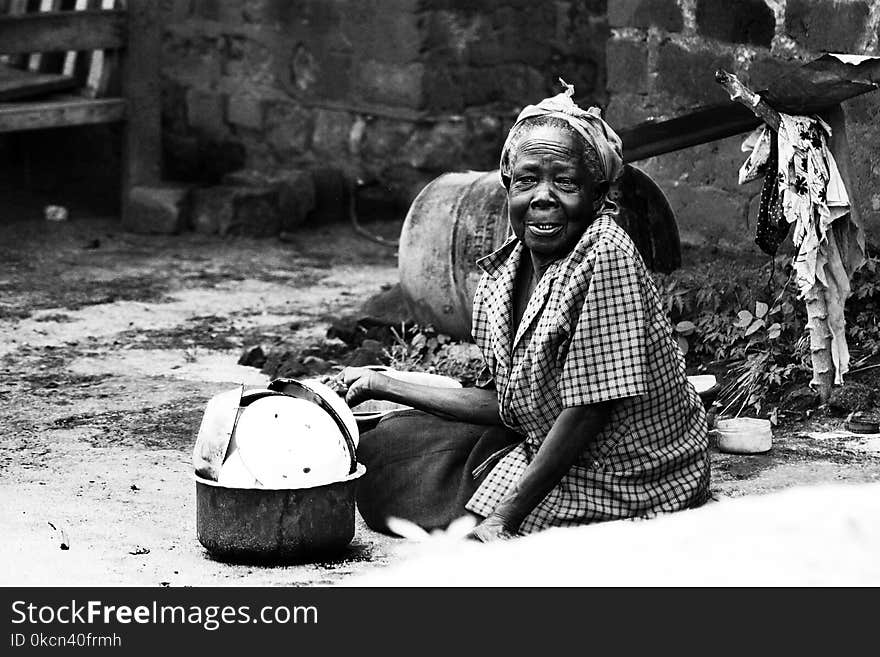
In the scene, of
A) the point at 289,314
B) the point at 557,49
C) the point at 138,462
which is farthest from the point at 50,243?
the point at 138,462

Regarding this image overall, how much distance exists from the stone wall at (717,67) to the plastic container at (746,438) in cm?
131

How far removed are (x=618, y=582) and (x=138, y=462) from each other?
315 cm

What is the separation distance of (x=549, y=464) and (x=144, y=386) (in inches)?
108

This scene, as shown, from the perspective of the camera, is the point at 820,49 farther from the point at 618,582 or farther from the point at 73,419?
the point at 618,582

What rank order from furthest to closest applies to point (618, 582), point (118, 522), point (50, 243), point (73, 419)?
point (50, 243), point (73, 419), point (118, 522), point (618, 582)

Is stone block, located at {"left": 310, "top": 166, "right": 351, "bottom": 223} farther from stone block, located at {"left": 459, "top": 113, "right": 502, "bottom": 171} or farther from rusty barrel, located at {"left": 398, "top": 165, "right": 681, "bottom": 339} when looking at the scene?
rusty barrel, located at {"left": 398, "top": 165, "right": 681, "bottom": 339}

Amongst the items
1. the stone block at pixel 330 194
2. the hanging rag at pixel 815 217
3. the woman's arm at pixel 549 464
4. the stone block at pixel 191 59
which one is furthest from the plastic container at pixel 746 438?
the stone block at pixel 191 59

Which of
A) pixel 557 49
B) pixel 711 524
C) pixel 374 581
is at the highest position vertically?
pixel 557 49

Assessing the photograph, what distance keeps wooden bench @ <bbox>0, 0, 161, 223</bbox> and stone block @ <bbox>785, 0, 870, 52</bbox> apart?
4863mm

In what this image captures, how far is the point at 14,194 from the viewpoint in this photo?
9984 millimetres

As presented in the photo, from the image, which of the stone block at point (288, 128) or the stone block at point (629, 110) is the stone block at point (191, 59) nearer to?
the stone block at point (288, 128)

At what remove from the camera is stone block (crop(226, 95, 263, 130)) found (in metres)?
9.80

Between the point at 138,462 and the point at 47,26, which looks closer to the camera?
the point at 138,462

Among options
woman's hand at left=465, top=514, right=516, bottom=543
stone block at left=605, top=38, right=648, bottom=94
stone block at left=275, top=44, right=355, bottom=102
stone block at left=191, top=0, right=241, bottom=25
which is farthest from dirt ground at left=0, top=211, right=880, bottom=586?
stone block at left=605, top=38, right=648, bottom=94
